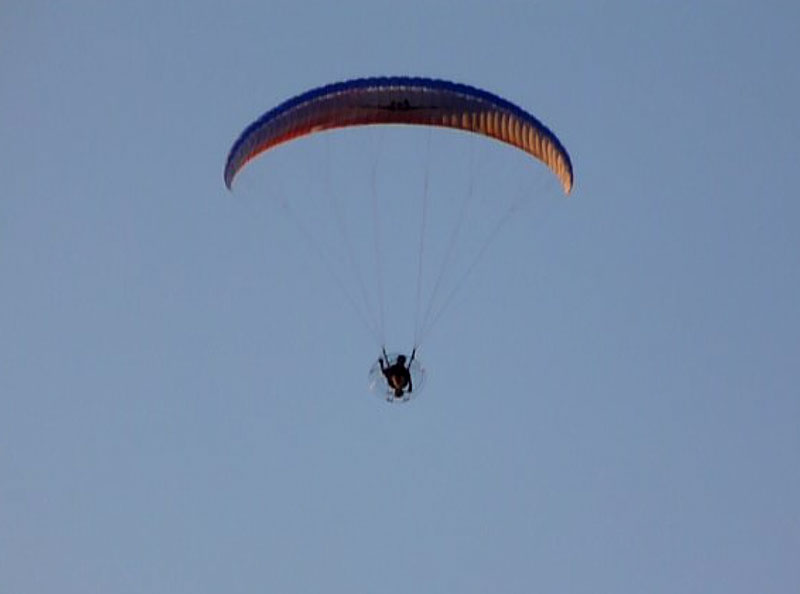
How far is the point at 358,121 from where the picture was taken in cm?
3512

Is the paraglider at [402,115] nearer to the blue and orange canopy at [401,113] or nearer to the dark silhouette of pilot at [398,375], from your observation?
the blue and orange canopy at [401,113]

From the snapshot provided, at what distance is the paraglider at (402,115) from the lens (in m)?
34.1

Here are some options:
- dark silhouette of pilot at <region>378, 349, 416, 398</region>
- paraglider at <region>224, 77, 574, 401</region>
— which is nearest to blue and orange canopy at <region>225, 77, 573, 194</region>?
paraglider at <region>224, 77, 574, 401</region>

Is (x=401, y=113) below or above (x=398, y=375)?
above

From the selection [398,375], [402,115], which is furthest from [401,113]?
[398,375]

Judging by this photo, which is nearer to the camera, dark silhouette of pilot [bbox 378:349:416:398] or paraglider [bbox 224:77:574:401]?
paraglider [bbox 224:77:574:401]

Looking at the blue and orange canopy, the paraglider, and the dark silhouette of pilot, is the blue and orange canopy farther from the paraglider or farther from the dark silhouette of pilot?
the dark silhouette of pilot

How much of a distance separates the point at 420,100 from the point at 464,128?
A: 1089mm

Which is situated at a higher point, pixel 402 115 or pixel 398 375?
pixel 402 115

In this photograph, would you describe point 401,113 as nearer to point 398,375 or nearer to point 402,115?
point 402,115

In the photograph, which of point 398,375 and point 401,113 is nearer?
point 401,113

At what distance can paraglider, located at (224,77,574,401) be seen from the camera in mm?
34125

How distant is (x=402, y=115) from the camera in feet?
114

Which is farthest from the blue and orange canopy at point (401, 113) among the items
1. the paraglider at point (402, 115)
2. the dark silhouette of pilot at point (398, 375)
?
the dark silhouette of pilot at point (398, 375)
